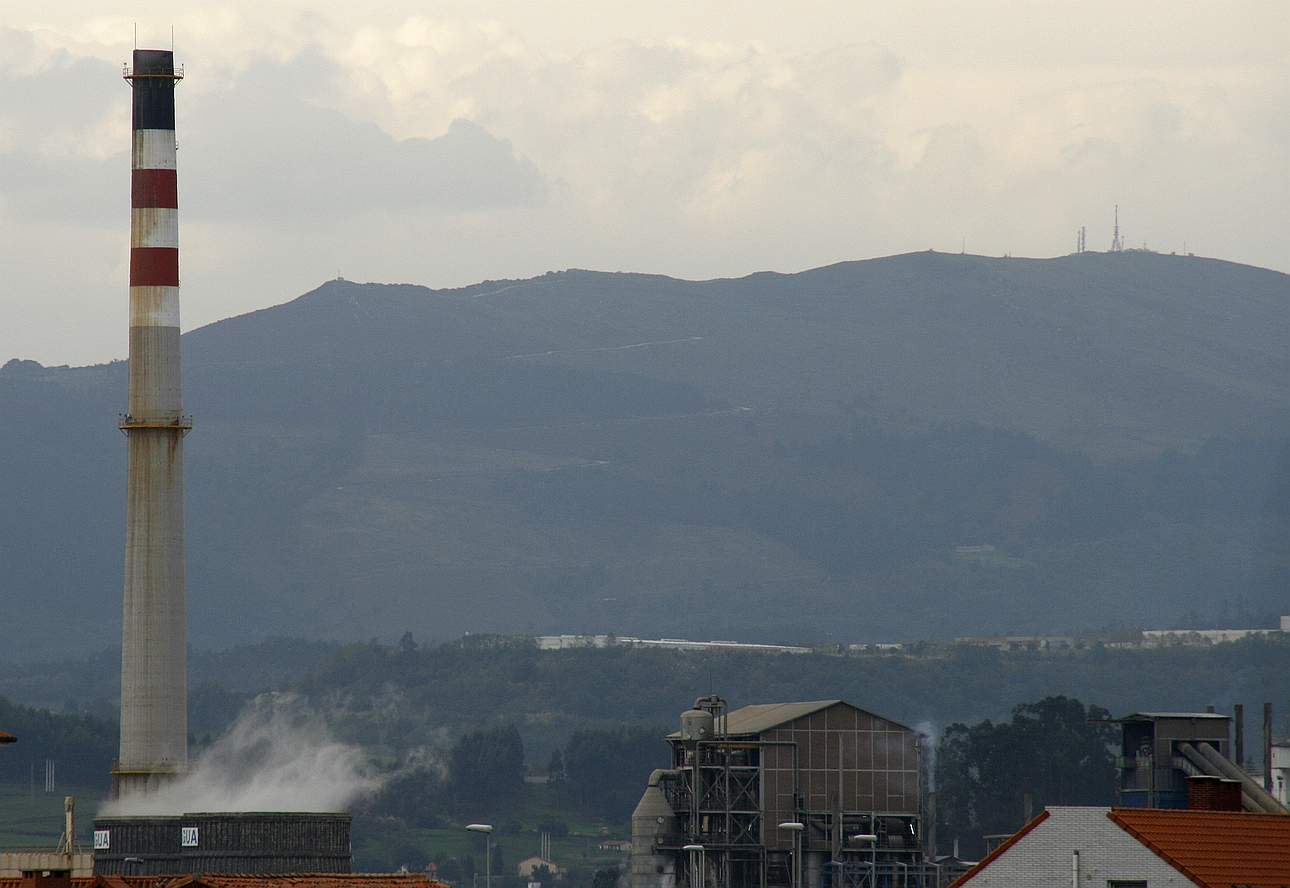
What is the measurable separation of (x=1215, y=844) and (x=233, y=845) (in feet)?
101

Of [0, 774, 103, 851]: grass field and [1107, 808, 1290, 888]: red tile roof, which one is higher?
[1107, 808, 1290, 888]: red tile roof

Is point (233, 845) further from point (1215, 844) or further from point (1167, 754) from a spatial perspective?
point (1215, 844)

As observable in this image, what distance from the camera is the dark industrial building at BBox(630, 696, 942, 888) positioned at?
8644 cm

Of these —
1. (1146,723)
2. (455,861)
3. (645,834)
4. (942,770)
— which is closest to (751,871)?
(645,834)

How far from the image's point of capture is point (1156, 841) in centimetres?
3675

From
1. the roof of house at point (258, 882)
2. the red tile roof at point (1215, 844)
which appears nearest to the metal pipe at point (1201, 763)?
the red tile roof at point (1215, 844)

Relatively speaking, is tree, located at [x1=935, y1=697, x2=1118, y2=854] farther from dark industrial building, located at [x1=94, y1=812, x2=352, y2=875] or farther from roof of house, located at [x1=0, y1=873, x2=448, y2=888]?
roof of house, located at [x1=0, y1=873, x2=448, y2=888]

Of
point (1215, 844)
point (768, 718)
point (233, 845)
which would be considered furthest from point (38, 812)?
point (1215, 844)

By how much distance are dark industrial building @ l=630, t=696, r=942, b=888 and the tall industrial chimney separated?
2290 centimetres

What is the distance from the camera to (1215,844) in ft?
122

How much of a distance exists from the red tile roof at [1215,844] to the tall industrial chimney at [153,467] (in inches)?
1617

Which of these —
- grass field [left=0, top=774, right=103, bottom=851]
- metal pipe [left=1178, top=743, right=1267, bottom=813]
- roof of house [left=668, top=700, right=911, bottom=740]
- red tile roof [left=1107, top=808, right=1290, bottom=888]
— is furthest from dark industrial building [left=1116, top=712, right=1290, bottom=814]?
grass field [left=0, top=774, right=103, bottom=851]

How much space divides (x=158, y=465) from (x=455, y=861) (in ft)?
402

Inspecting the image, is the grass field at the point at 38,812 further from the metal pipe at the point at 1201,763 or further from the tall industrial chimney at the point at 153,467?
the metal pipe at the point at 1201,763
